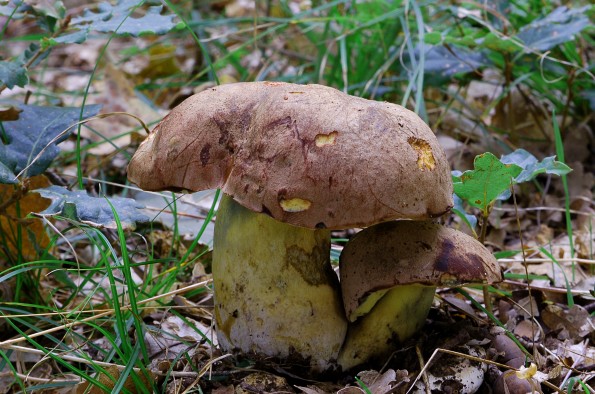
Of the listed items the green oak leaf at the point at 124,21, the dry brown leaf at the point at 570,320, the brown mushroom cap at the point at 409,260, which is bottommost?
the dry brown leaf at the point at 570,320

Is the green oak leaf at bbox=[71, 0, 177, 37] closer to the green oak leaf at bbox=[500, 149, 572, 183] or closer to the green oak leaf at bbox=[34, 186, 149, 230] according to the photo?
the green oak leaf at bbox=[34, 186, 149, 230]

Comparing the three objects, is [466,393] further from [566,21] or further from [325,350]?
[566,21]

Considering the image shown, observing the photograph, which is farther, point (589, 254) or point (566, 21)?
point (566, 21)

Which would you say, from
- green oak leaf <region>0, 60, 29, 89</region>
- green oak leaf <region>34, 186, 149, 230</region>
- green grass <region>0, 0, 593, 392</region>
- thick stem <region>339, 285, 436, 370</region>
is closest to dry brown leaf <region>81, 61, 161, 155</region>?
green grass <region>0, 0, 593, 392</region>

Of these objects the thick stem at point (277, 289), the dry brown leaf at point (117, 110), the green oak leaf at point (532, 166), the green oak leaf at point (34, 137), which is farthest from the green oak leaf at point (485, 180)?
the dry brown leaf at point (117, 110)

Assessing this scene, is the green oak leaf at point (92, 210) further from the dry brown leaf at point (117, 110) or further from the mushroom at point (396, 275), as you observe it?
the dry brown leaf at point (117, 110)

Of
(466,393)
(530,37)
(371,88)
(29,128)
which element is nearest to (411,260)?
(466,393)
